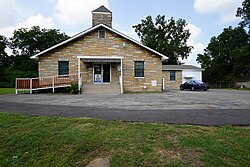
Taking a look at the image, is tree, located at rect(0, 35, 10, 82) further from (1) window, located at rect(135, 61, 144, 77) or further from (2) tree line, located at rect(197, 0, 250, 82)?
(2) tree line, located at rect(197, 0, 250, 82)

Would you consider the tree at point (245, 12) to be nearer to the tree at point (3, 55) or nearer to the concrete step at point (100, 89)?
the concrete step at point (100, 89)

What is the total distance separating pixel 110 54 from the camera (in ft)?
54.8

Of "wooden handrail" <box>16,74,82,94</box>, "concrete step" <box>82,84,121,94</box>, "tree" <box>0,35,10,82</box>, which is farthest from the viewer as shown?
"tree" <box>0,35,10,82</box>

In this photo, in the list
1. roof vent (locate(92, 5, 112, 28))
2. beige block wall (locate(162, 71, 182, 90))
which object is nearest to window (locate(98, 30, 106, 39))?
roof vent (locate(92, 5, 112, 28))

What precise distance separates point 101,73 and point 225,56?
3455 centimetres

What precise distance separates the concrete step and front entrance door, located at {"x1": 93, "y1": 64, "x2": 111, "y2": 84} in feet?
3.58

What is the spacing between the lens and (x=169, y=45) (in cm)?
4238

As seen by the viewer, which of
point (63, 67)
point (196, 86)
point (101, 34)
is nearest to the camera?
point (63, 67)

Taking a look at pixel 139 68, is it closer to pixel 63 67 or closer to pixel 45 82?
pixel 63 67

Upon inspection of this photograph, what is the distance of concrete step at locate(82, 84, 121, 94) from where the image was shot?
1488 cm

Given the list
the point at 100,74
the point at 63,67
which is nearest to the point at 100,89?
the point at 100,74

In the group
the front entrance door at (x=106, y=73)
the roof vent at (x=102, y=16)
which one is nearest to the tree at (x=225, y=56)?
the roof vent at (x=102, y=16)

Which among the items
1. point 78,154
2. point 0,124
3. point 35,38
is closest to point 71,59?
point 0,124

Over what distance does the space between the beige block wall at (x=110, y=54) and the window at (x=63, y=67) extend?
266mm
